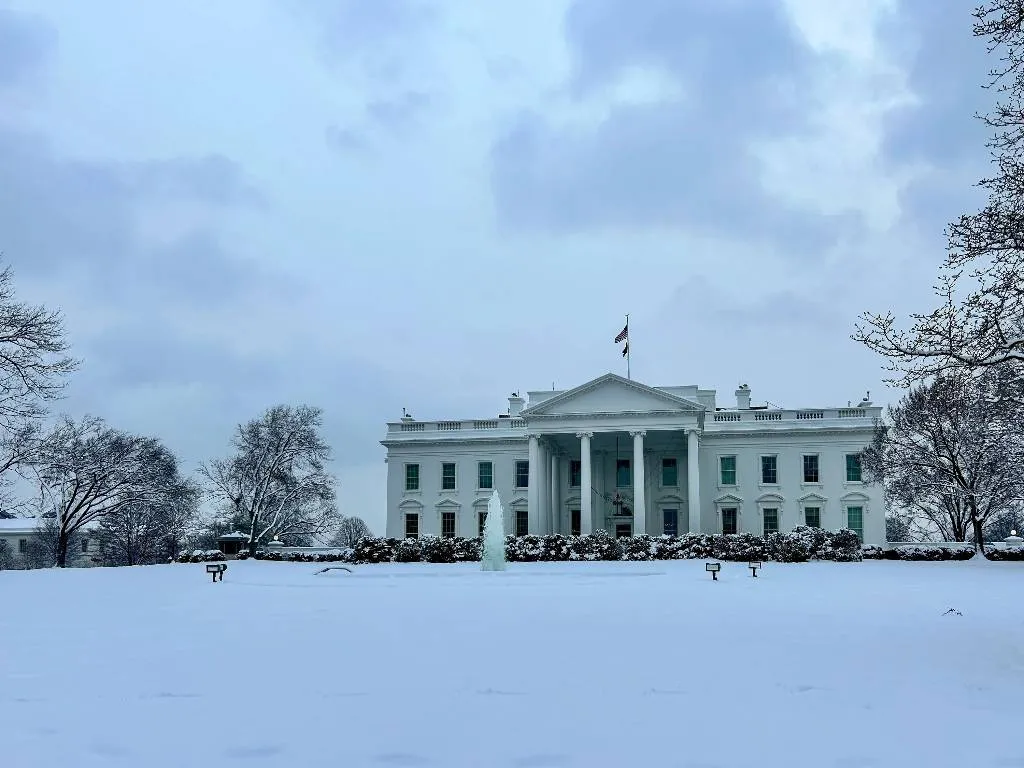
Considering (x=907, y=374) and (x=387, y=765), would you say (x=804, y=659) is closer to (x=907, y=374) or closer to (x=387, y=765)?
(x=907, y=374)

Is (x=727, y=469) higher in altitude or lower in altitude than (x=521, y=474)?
higher

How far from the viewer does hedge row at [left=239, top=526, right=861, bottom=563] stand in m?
42.9

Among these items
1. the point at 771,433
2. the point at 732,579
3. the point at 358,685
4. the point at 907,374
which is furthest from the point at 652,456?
the point at 358,685

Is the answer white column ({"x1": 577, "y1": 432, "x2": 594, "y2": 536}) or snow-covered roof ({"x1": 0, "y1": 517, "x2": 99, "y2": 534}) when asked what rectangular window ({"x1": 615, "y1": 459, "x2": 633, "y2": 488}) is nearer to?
white column ({"x1": 577, "y1": 432, "x2": 594, "y2": 536})

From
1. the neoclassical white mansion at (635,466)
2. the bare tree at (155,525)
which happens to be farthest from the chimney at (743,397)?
the bare tree at (155,525)

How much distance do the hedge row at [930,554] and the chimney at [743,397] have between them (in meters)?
13.5

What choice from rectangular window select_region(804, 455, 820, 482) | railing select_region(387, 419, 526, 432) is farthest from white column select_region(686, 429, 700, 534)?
railing select_region(387, 419, 526, 432)

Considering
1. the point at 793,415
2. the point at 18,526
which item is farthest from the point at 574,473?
the point at 18,526

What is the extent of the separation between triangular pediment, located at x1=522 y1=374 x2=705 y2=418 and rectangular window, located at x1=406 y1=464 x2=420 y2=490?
977 cm

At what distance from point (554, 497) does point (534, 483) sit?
14.0 ft

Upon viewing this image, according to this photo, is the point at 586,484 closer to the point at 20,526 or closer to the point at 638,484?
the point at 638,484

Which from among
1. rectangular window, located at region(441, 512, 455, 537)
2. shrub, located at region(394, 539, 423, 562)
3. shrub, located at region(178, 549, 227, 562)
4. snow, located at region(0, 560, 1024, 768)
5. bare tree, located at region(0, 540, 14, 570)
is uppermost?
rectangular window, located at region(441, 512, 455, 537)

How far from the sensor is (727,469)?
180ft

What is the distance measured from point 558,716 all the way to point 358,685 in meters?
2.13
